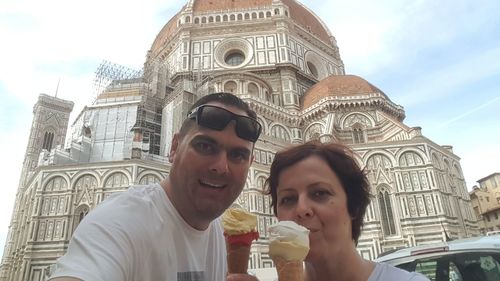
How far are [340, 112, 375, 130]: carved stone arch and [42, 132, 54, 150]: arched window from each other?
2845 centimetres

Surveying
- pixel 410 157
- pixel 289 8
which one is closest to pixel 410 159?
pixel 410 157

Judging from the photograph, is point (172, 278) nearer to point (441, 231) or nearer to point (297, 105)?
point (441, 231)

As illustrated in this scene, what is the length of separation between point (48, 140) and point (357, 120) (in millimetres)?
29872

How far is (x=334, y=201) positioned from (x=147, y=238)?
3.10 ft

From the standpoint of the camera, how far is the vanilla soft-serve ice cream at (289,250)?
1.39 metres

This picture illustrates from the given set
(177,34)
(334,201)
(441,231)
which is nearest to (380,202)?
(441,231)

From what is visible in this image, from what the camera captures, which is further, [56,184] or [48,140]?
[48,140]

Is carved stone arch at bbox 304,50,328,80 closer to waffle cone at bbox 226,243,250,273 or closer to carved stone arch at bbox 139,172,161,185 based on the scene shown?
carved stone arch at bbox 139,172,161,185

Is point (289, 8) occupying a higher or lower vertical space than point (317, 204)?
higher

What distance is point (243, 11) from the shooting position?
32469 millimetres

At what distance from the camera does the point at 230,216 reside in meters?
1.70

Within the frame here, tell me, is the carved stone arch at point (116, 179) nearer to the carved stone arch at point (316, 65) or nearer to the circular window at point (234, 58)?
the circular window at point (234, 58)

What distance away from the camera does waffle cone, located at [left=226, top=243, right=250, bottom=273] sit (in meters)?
1.54

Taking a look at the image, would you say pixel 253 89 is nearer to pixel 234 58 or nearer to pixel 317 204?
pixel 234 58
